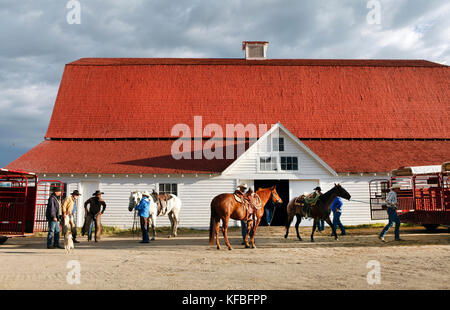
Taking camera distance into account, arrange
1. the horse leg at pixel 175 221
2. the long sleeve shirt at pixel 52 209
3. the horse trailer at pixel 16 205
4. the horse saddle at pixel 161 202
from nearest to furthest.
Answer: the long sleeve shirt at pixel 52 209 → the horse trailer at pixel 16 205 → the horse saddle at pixel 161 202 → the horse leg at pixel 175 221

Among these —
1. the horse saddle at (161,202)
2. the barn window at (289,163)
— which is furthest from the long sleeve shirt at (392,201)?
the horse saddle at (161,202)

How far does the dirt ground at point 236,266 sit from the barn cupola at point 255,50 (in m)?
19.3

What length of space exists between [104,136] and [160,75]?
655cm

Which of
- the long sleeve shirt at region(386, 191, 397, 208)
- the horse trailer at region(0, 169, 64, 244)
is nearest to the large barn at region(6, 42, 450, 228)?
the horse trailer at region(0, 169, 64, 244)

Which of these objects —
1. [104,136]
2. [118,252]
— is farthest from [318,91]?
[118,252]

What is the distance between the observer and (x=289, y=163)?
19609 mm

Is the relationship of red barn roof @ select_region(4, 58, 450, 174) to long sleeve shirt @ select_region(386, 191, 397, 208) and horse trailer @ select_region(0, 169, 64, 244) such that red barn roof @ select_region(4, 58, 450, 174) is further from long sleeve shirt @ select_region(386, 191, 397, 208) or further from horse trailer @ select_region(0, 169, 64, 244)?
long sleeve shirt @ select_region(386, 191, 397, 208)

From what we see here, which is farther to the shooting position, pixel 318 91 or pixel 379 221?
pixel 318 91

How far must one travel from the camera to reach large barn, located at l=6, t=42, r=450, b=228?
19.4 meters

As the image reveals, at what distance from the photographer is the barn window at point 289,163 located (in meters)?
19.6

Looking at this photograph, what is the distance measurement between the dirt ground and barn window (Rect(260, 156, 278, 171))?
259 inches

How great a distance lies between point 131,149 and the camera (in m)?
21.3

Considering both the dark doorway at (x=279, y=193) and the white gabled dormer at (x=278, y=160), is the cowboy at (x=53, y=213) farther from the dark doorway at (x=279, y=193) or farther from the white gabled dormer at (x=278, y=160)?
the dark doorway at (x=279, y=193)

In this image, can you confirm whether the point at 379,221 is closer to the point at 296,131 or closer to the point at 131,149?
the point at 296,131
